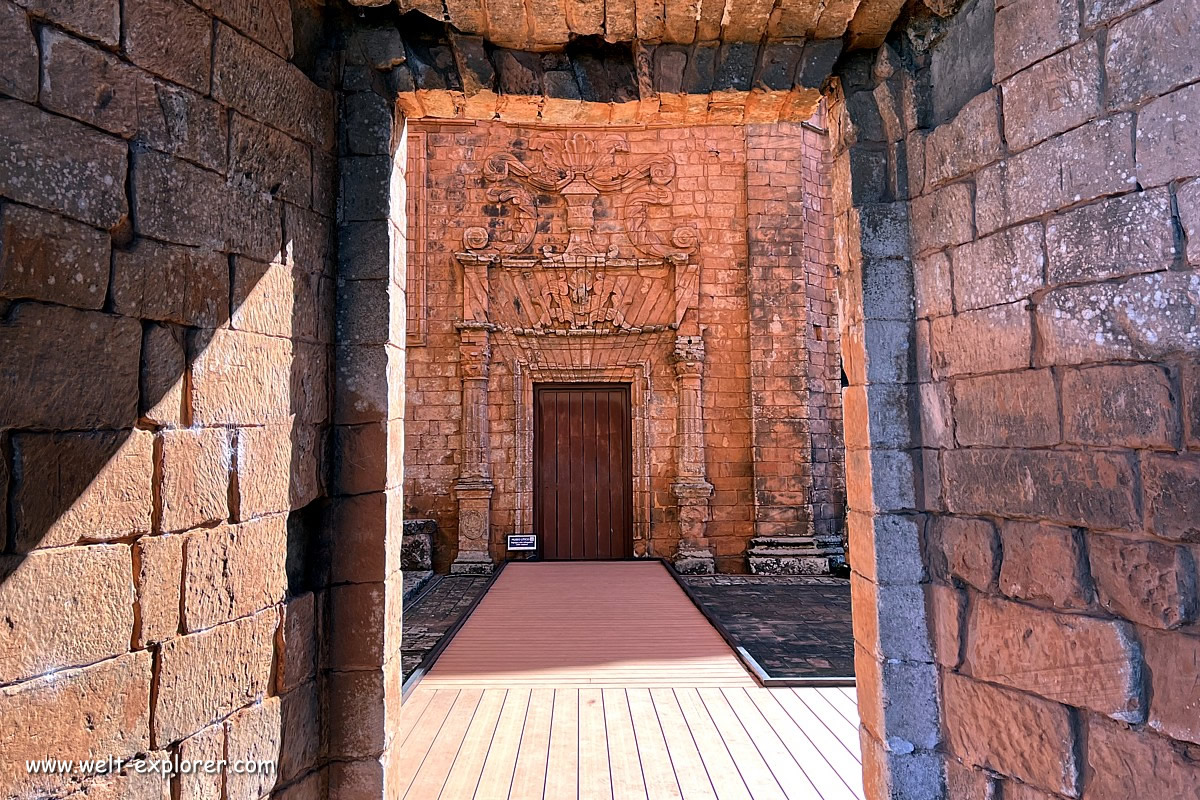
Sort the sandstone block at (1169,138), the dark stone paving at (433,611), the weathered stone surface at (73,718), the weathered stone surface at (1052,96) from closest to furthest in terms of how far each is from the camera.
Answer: the weathered stone surface at (73,718)
the sandstone block at (1169,138)
the weathered stone surface at (1052,96)
the dark stone paving at (433,611)

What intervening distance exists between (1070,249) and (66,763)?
3044 millimetres


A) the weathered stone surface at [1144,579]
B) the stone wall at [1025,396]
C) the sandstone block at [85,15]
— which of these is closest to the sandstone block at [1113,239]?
the stone wall at [1025,396]

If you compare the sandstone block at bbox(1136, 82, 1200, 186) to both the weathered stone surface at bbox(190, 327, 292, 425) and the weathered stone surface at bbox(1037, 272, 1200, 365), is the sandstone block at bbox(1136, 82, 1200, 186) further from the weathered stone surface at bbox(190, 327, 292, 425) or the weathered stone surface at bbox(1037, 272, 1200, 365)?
the weathered stone surface at bbox(190, 327, 292, 425)

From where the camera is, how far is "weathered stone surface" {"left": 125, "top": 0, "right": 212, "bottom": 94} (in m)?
1.75

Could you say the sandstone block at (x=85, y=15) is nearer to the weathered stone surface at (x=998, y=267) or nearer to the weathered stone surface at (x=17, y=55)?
the weathered stone surface at (x=17, y=55)

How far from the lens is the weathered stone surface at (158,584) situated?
1.71 m

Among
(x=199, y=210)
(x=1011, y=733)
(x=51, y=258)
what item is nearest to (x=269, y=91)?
(x=199, y=210)

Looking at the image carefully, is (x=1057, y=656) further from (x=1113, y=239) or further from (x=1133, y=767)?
(x=1113, y=239)

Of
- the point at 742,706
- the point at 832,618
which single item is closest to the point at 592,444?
the point at 832,618

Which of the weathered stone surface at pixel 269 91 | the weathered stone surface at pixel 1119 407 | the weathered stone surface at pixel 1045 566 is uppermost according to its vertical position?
the weathered stone surface at pixel 269 91

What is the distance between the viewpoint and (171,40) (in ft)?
6.07

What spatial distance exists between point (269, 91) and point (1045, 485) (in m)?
2.87

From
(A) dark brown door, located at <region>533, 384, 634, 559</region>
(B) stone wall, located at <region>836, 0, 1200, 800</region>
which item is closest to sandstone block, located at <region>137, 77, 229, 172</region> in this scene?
(B) stone wall, located at <region>836, 0, 1200, 800</region>

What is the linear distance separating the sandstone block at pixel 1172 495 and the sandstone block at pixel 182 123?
2.85m
